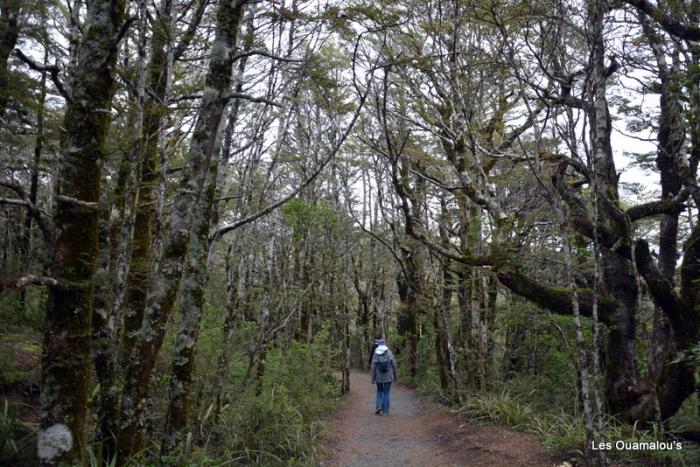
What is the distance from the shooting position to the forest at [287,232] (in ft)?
10.5

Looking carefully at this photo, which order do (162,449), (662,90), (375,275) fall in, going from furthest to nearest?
1. (375,275)
2. (662,90)
3. (162,449)

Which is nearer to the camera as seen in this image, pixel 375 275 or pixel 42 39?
pixel 42 39

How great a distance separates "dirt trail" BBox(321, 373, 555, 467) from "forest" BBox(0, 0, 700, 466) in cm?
42

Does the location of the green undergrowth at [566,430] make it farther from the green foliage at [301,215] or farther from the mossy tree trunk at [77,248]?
the mossy tree trunk at [77,248]

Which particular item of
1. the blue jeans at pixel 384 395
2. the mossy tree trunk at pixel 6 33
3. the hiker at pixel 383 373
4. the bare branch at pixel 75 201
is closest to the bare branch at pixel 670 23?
the bare branch at pixel 75 201

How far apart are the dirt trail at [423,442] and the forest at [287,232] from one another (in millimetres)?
416

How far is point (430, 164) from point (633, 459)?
1017 cm

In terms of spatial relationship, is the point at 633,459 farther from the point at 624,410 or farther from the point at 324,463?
the point at 324,463

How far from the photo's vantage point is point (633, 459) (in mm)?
5660

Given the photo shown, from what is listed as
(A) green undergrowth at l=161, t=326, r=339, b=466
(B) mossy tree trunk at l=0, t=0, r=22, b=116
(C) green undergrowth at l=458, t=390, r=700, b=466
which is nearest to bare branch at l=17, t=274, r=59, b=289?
(A) green undergrowth at l=161, t=326, r=339, b=466

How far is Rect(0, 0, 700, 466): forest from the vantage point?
3.21 metres

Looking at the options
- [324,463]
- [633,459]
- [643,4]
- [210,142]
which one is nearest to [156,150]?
[210,142]

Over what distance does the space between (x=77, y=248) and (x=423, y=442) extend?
7505 millimetres

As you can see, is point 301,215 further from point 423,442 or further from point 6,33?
point 6,33
